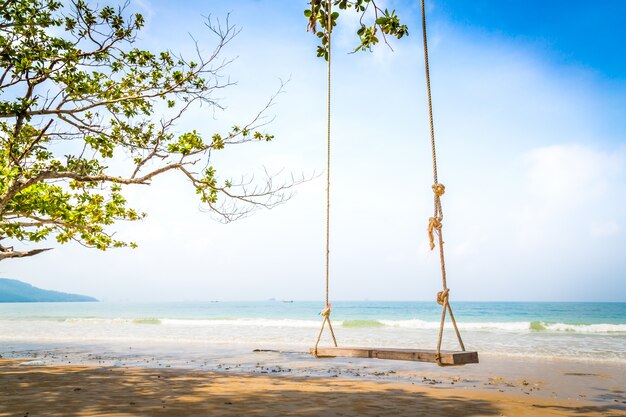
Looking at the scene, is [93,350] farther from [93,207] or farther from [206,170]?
[206,170]

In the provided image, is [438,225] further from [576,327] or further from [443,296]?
[576,327]

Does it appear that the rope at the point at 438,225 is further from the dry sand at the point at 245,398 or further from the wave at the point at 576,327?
the wave at the point at 576,327

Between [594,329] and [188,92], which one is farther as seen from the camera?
[594,329]

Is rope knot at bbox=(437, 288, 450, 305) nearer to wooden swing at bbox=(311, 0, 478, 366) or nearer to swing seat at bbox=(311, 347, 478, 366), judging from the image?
wooden swing at bbox=(311, 0, 478, 366)

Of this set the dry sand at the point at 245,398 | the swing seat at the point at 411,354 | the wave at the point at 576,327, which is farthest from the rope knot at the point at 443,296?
the wave at the point at 576,327

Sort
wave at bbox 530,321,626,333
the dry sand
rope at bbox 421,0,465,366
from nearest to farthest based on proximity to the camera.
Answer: rope at bbox 421,0,465,366 < the dry sand < wave at bbox 530,321,626,333

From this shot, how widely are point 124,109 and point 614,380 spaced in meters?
11.9

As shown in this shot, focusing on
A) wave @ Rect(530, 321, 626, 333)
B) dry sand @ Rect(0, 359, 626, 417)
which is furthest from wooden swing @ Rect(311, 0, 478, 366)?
wave @ Rect(530, 321, 626, 333)

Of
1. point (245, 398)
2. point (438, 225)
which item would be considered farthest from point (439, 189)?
point (245, 398)

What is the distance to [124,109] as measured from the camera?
400 inches

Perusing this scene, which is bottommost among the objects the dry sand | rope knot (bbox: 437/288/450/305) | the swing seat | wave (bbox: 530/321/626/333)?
wave (bbox: 530/321/626/333)

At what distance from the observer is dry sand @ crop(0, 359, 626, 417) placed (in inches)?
215

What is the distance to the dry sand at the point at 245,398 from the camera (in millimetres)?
5473

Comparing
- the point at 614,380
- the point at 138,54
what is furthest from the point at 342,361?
the point at 138,54
